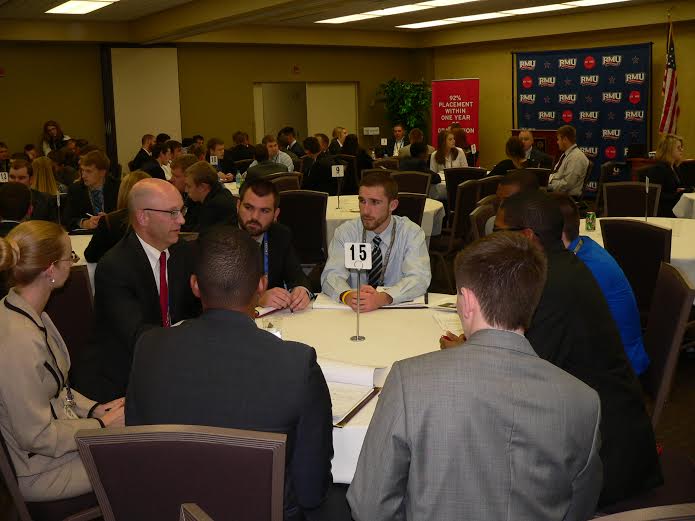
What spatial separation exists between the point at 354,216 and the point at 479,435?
547 centimetres

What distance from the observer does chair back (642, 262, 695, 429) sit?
9.15 ft

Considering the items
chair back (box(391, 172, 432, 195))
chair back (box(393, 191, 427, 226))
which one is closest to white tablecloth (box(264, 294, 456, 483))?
chair back (box(393, 191, 427, 226))

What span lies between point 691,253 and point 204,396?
3793 mm

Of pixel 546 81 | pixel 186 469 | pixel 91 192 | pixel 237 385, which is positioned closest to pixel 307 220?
pixel 91 192

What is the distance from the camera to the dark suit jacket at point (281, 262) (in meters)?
4.02

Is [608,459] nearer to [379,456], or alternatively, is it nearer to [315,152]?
[379,456]

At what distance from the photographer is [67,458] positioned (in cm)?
249

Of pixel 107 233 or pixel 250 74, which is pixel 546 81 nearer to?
pixel 250 74

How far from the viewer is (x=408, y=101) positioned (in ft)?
55.0

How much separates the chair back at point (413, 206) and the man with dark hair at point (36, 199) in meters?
2.66

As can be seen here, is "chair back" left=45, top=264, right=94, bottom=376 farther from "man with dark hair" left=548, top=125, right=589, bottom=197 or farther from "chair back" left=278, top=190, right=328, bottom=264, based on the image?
"man with dark hair" left=548, top=125, right=589, bottom=197

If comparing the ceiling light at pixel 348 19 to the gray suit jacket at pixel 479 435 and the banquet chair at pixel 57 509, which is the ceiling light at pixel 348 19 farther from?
the gray suit jacket at pixel 479 435

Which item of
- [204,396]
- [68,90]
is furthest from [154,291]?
[68,90]

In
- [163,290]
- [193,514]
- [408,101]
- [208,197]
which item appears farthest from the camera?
[408,101]
